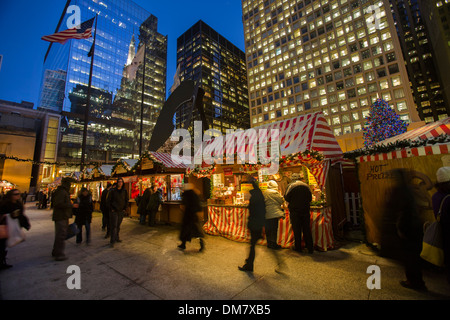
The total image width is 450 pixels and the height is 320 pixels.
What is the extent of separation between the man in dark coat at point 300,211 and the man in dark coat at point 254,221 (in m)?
1.20

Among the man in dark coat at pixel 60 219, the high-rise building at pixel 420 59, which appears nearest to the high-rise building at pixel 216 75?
the high-rise building at pixel 420 59

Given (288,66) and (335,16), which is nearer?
(335,16)

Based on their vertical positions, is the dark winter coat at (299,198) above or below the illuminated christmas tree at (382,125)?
below

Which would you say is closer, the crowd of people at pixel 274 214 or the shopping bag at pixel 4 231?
the crowd of people at pixel 274 214

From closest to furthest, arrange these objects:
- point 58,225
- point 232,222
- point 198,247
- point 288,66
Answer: point 58,225 → point 198,247 → point 232,222 → point 288,66

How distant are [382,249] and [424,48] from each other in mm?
113579

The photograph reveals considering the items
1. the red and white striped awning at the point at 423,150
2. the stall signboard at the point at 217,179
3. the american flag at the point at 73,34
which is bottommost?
the stall signboard at the point at 217,179

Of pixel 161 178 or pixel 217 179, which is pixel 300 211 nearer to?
pixel 217 179

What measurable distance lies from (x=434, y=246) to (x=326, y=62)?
61.9 m

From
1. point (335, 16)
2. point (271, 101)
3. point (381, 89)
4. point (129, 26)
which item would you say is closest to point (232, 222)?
point (381, 89)

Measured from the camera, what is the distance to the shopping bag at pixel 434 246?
2812mm

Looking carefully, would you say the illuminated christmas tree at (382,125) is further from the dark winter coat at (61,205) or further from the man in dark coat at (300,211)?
the dark winter coat at (61,205)
